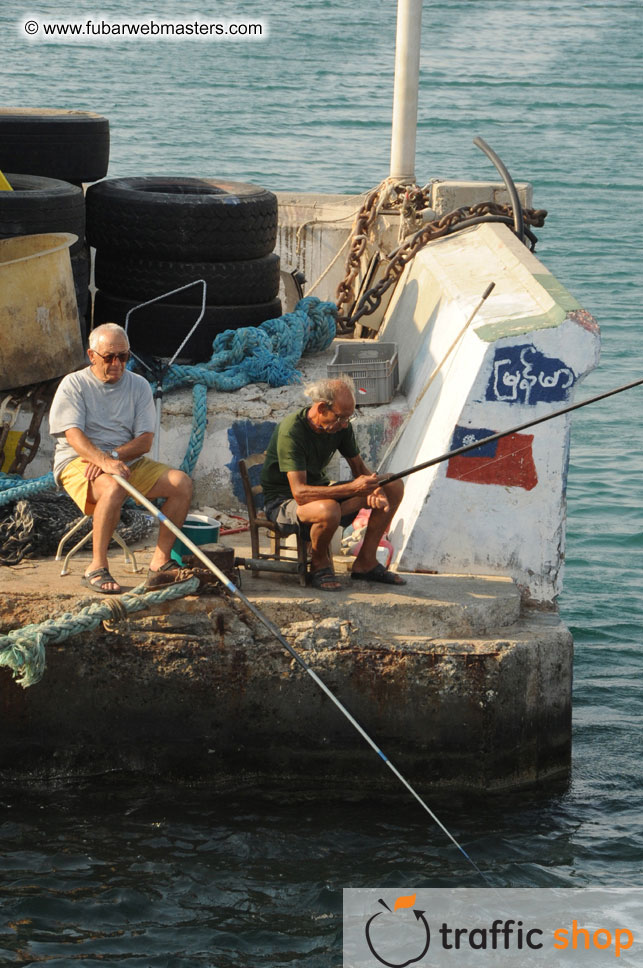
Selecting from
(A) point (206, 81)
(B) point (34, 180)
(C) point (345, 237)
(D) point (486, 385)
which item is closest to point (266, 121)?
(A) point (206, 81)

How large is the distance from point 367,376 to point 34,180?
119 inches

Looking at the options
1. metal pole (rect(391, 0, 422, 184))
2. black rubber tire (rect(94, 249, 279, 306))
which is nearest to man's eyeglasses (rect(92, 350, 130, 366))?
black rubber tire (rect(94, 249, 279, 306))

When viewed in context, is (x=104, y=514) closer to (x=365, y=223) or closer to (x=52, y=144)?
(x=52, y=144)

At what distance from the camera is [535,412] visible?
23.5 feet

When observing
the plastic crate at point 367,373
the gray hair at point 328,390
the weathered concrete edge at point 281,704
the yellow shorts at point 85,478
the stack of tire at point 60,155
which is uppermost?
the stack of tire at point 60,155

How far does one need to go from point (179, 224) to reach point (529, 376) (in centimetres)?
324

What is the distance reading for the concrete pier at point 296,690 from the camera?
21.7 feet

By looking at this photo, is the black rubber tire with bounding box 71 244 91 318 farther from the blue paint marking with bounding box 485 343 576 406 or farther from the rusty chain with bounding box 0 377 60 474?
the blue paint marking with bounding box 485 343 576 406

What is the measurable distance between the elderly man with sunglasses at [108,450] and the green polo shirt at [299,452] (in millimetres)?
529

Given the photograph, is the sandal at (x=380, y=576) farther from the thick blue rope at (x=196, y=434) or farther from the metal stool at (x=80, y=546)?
the thick blue rope at (x=196, y=434)

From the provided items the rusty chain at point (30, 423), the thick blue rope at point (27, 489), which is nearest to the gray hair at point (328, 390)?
the thick blue rope at point (27, 489)

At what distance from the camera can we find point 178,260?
9.45 m

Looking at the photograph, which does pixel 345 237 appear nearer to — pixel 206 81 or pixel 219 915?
pixel 219 915

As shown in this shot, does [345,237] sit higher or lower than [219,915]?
higher
